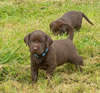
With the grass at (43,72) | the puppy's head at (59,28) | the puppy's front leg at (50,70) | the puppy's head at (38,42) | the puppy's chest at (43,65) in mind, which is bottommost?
the puppy's head at (59,28)

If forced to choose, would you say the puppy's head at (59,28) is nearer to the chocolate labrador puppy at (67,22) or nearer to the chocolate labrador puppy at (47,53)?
the chocolate labrador puppy at (67,22)

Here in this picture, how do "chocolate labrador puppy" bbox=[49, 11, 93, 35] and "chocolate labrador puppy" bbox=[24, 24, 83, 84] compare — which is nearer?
"chocolate labrador puppy" bbox=[24, 24, 83, 84]

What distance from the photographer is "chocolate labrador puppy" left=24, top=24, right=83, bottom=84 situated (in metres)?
3.93

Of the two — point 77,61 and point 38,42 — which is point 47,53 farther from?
point 77,61

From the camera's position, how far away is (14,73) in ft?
14.4

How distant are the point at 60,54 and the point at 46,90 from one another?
0.87m

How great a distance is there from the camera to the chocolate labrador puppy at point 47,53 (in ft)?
12.9

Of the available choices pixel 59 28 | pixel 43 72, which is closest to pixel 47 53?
pixel 43 72

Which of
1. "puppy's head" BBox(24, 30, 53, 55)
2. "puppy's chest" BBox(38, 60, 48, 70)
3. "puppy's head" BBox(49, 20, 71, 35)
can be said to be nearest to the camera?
"puppy's head" BBox(24, 30, 53, 55)

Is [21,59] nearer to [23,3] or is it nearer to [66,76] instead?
[66,76]

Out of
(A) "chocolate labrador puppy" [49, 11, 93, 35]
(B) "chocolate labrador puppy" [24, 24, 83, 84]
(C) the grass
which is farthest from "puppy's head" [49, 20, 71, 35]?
(B) "chocolate labrador puppy" [24, 24, 83, 84]

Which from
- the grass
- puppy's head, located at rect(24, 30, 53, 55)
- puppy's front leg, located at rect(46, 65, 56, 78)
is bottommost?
the grass

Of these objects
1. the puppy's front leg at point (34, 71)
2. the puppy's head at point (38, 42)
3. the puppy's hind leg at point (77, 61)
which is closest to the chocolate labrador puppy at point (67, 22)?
the puppy's hind leg at point (77, 61)

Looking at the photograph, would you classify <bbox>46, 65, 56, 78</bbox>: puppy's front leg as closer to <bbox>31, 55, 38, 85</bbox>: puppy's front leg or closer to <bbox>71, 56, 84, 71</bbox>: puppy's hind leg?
<bbox>31, 55, 38, 85</bbox>: puppy's front leg
